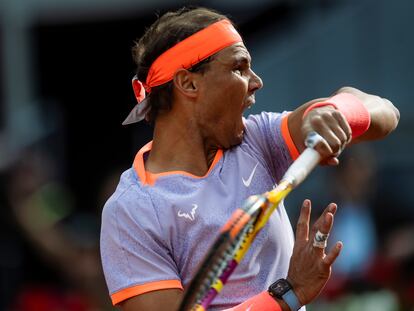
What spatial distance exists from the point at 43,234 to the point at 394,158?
308 centimetres

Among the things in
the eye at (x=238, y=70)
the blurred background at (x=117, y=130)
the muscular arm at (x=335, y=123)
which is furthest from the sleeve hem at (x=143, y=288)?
the blurred background at (x=117, y=130)

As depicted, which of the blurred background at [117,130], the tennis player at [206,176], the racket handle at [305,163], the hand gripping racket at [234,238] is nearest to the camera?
the hand gripping racket at [234,238]

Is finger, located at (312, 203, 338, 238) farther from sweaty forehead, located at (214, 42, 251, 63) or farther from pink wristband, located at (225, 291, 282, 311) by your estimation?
sweaty forehead, located at (214, 42, 251, 63)

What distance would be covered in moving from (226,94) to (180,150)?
0.90ft

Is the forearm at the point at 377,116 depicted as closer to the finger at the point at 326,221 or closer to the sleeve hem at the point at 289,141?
the sleeve hem at the point at 289,141

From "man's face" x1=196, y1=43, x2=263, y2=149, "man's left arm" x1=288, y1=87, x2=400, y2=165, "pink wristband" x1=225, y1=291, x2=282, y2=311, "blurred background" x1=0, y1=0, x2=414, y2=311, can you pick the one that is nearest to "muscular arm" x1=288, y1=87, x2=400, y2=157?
"man's left arm" x1=288, y1=87, x2=400, y2=165

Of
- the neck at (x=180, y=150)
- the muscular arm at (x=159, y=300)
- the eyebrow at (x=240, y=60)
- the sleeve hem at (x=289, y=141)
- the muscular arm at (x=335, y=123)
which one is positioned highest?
the eyebrow at (x=240, y=60)

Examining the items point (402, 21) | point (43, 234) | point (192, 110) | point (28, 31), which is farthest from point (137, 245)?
point (28, 31)

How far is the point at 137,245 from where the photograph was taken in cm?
371

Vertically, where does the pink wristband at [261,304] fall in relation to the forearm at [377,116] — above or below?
below

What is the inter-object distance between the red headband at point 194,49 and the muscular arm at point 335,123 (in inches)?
14.3

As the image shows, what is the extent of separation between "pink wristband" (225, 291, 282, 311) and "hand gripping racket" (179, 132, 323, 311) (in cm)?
35

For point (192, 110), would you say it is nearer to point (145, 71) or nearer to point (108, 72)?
point (145, 71)

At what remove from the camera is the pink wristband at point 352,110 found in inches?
142
